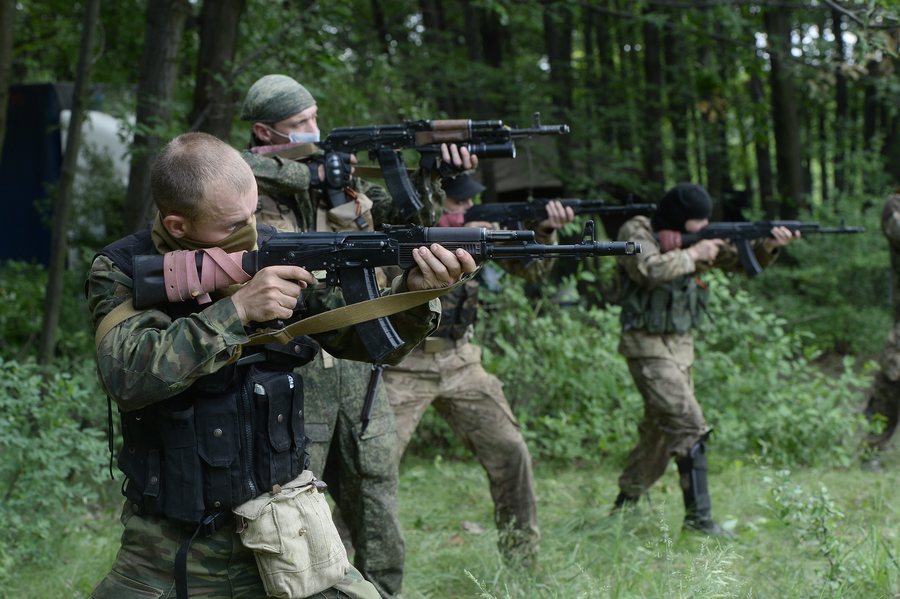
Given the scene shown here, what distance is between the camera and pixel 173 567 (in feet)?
8.20

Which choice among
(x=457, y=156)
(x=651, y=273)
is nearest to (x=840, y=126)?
(x=651, y=273)

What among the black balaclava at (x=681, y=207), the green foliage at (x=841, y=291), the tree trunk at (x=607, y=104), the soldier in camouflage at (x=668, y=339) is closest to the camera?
the soldier in camouflage at (x=668, y=339)

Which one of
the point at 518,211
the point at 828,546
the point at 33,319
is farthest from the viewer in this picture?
the point at 33,319

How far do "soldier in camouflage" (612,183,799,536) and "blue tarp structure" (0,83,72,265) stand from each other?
9804mm

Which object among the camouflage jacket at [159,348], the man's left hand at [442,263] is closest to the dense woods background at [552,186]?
the man's left hand at [442,263]

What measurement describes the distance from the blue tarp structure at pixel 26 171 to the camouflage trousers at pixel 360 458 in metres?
10.6

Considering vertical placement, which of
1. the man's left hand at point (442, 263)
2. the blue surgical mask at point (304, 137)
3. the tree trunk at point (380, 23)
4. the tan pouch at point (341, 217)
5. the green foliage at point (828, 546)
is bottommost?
the green foliage at point (828, 546)

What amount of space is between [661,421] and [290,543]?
134 inches

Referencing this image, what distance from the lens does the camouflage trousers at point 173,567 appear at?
8.17 feet

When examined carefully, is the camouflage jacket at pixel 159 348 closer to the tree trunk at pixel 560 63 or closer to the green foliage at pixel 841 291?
the green foliage at pixel 841 291

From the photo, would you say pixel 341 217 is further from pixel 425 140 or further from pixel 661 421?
pixel 661 421

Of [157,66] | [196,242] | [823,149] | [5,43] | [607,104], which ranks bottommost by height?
[823,149]

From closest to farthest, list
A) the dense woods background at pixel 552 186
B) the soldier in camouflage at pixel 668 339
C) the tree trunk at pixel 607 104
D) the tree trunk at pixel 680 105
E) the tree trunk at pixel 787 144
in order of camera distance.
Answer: the dense woods background at pixel 552 186 < the soldier in camouflage at pixel 668 339 < the tree trunk at pixel 607 104 < the tree trunk at pixel 787 144 < the tree trunk at pixel 680 105

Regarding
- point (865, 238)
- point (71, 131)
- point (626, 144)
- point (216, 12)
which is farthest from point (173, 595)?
point (626, 144)
